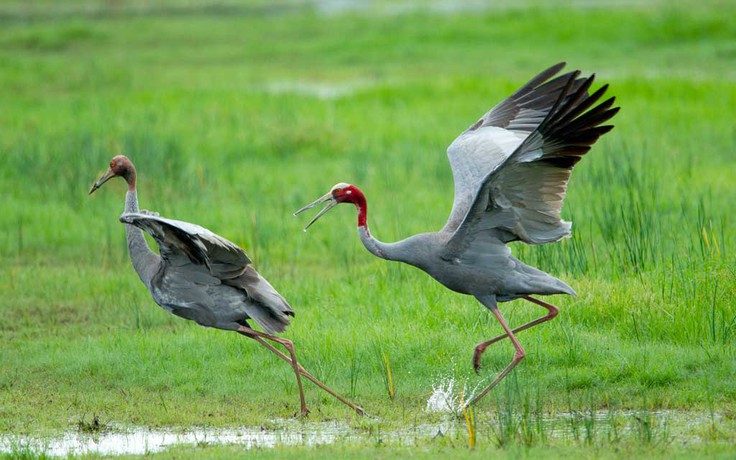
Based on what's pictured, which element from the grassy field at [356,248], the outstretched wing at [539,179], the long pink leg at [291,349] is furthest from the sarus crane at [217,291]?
the outstretched wing at [539,179]

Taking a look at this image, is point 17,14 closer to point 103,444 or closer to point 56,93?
point 56,93

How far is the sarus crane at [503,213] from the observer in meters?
5.72

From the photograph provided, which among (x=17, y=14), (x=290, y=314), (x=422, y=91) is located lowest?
(x=290, y=314)

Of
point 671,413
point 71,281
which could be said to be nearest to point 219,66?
point 71,281

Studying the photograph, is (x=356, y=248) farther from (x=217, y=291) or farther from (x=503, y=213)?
(x=503, y=213)

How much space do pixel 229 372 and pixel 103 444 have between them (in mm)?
1312

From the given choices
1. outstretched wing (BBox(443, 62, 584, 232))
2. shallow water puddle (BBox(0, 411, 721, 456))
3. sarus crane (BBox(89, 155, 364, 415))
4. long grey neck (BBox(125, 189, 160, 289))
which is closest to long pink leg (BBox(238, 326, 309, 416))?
sarus crane (BBox(89, 155, 364, 415))

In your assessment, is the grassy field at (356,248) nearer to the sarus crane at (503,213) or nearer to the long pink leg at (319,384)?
the long pink leg at (319,384)

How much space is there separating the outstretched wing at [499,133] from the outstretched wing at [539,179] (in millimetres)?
350

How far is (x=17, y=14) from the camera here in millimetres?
30906

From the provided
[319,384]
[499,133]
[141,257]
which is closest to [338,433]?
[319,384]

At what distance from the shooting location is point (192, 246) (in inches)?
241

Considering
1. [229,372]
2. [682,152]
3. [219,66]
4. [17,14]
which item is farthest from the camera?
[17,14]

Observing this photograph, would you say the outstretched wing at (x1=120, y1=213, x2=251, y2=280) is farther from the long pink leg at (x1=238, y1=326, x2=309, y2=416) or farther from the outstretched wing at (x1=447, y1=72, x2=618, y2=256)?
the outstretched wing at (x1=447, y1=72, x2=618, y2=256)
